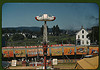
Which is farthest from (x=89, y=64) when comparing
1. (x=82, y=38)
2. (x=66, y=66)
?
(x=82, y=38)

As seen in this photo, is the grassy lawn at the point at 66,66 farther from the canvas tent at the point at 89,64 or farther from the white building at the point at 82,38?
the white building at the point at 82,38

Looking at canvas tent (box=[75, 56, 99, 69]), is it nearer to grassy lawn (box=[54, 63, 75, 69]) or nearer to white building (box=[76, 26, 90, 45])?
grassy lawn (box=[54, 63, 75, 69])

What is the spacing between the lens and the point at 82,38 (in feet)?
17.8

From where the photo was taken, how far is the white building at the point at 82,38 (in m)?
5.34

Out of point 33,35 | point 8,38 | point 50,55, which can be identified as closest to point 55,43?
point 50,55

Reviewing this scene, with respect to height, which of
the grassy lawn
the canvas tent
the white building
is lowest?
the grassy lawn

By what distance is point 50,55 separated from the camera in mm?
5645

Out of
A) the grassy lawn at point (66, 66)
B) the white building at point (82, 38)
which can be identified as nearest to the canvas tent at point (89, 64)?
the grassy lawn at point (66, 66)

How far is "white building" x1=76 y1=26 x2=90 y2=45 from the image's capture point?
17.5 ft

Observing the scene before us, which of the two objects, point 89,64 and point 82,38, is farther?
point 82,38

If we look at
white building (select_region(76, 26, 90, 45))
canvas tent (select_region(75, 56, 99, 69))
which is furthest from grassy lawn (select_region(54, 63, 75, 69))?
white building (select_region(76, 26, 90, 45))

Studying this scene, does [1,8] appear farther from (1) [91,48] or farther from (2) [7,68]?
(1) [91,48]

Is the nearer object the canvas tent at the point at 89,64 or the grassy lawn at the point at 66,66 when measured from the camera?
the canvas tent at the point at 89,64

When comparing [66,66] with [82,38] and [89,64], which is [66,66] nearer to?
[89,64]
